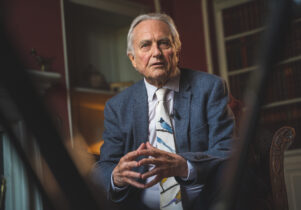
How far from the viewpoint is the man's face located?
56.8 inches

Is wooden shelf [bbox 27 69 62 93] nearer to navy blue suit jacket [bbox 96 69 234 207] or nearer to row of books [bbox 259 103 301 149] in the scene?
navy blue suit jacket [bbox 96 69 234 207]

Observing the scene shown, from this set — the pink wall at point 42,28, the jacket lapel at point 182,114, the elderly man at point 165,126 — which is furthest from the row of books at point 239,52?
the jacket lapel at point 182,114

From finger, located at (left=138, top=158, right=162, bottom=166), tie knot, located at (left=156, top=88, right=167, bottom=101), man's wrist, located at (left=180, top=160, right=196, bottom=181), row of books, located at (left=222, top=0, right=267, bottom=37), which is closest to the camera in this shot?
finger, located at (left=138, top=158, right=162, bottom=166)

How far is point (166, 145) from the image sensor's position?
4.32ft

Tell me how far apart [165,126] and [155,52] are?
294mm

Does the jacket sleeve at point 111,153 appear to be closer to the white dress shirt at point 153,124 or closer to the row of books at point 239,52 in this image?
the white dress shirt at point 153,124

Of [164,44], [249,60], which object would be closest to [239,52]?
[249,60]

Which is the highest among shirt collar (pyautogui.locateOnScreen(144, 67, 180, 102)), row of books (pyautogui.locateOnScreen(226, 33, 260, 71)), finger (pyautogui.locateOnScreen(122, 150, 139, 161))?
row of books (pyautogui.locateOnScreen(226, 33, 260, 71))

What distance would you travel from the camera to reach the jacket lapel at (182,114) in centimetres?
130

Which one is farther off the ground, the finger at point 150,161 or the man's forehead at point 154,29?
the man's forehead at point 154,29

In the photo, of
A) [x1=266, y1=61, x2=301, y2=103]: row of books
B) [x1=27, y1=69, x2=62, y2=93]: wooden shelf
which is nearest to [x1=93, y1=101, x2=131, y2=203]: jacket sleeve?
[x1=27, y1=69, x2=62, y2=93]: wooden shelf

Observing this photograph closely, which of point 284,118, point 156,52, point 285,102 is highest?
point 156,52

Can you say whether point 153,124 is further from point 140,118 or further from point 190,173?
point 190,173

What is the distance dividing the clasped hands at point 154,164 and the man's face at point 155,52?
1.59 feet
